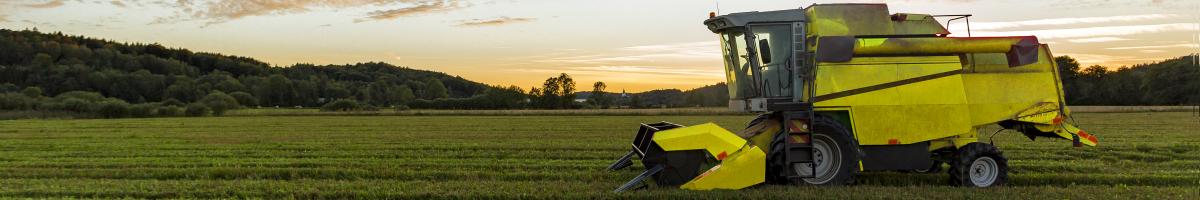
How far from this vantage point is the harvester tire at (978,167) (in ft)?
28.8

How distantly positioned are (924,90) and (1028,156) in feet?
17.7

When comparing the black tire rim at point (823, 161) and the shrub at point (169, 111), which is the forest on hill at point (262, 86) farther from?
the black tire rim at point (823, 161)

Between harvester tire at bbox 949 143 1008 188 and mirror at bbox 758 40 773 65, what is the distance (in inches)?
101

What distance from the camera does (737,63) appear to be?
9281 mm

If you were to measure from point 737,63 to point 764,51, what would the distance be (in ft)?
1.69

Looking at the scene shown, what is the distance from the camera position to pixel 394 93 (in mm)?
92562

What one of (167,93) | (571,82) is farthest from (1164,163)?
(167,93)

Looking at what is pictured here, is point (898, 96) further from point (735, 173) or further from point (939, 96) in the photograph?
point (735, 173)

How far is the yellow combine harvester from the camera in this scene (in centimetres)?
842

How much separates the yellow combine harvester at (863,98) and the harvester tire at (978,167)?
0.01 meters

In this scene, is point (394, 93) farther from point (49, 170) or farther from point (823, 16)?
point (823, 16)

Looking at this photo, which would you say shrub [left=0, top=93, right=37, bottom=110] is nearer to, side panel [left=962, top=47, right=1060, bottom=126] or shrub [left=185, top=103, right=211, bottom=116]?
shrub [left=185, top=103, right=211, bottom=116]

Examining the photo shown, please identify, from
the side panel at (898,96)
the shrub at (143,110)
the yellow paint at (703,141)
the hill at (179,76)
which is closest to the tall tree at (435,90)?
the hill at (179,76)

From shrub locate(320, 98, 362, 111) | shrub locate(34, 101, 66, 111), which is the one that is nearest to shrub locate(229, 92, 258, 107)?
shrub locate(34, 101, 66, 111)
